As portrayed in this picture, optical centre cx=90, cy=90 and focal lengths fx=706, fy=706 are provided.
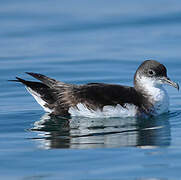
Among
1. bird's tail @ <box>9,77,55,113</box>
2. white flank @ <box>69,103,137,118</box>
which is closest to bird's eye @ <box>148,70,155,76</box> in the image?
white flank @ <box>69,103,137,118</box>

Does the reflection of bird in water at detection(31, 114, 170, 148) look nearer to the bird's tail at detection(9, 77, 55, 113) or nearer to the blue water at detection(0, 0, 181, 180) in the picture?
the blue water at detection(0, 0, 181, 180)

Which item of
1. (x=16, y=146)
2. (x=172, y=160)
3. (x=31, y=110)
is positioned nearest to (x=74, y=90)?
(x=31, y=110)

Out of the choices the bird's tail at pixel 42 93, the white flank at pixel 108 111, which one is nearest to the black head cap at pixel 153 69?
the white flank at pixel 108 111

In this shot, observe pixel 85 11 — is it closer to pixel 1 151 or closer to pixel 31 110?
pixel 31 110

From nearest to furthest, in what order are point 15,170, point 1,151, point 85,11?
point 15,170
point 1,151
point 85,11

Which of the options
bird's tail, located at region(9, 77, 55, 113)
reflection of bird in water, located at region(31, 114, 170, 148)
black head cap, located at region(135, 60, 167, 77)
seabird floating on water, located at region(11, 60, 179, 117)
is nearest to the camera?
reflection of bird in water, located at region(31, 114, 170, 148)

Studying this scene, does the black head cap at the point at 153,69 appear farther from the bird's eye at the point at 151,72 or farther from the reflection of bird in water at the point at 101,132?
the reflection of bird in water at the point at 101,132

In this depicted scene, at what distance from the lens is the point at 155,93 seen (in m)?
12.4

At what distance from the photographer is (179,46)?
16375mm

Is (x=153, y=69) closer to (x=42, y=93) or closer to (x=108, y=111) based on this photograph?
(x=108, y=111)

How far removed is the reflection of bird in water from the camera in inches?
407

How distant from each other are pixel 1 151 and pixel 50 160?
0.88 m

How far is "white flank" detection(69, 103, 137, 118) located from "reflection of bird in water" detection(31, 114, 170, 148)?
3.3 inches

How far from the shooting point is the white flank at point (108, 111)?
472 inches
